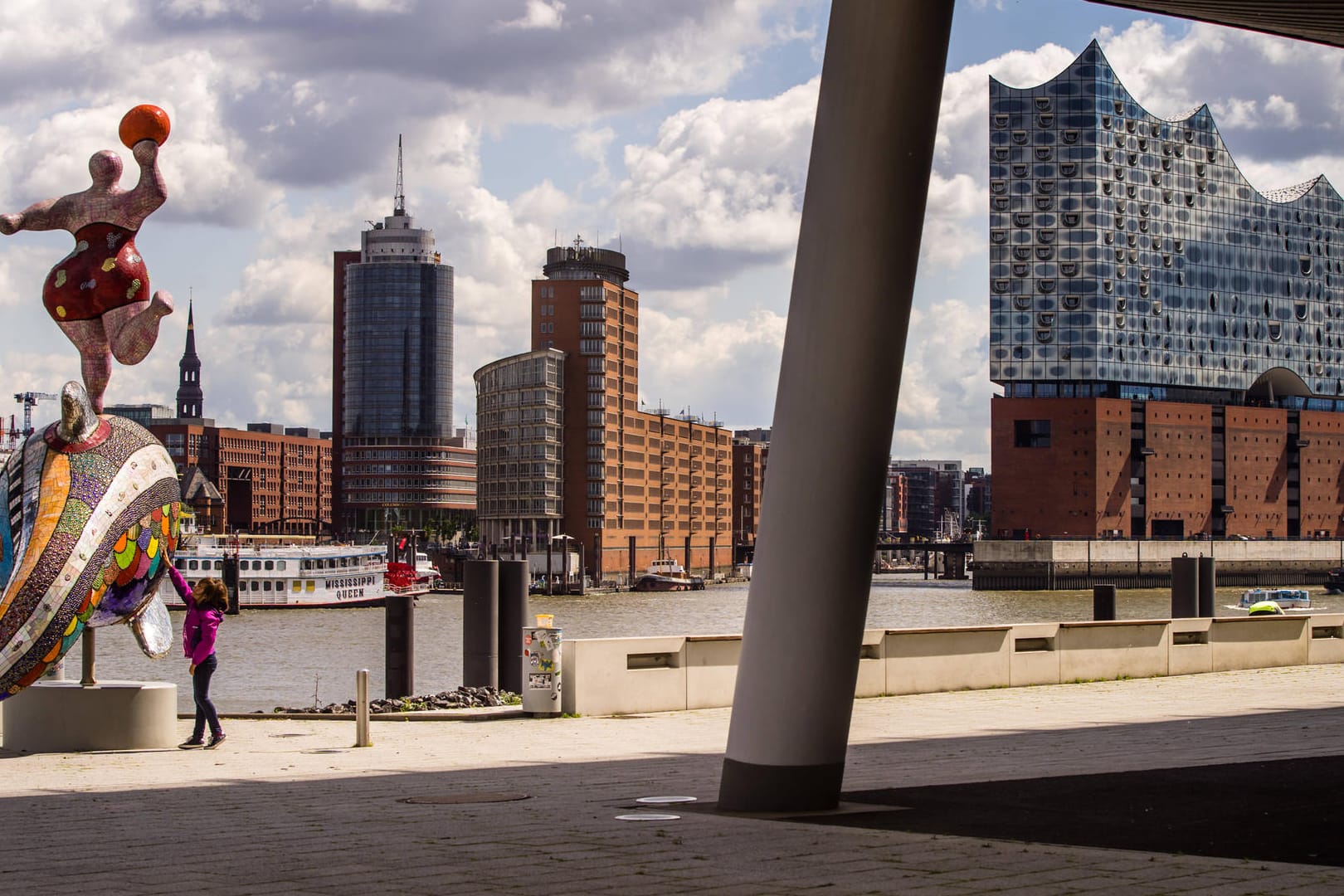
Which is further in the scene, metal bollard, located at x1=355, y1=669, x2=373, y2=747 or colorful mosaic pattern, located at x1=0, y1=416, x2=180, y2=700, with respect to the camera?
colorful mosaic pattern, located at x1=0, y1=416, x2=180, y2=700

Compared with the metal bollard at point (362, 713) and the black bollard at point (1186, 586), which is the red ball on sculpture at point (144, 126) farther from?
the black bollard at point (1186, 586)

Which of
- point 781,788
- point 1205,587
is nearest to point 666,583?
point 1205,587

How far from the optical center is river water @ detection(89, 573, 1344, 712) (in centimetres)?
4347

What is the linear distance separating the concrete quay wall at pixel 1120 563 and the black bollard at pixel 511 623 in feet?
396

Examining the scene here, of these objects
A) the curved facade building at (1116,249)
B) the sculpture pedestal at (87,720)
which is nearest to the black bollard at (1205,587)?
the sculpture pedestal at (87,720)

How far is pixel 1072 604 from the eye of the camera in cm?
10950

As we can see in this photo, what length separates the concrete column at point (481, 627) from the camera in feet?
78.8

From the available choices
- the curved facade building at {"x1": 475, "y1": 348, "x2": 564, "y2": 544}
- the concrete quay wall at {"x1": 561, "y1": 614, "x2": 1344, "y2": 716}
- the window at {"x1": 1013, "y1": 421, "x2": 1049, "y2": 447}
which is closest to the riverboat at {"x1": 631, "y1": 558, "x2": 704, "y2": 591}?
the curved facade building at {"x1": 475, "y1": 348, "x2": 564, "y2": 544}

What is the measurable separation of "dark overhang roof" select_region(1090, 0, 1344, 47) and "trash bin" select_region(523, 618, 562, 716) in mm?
9014

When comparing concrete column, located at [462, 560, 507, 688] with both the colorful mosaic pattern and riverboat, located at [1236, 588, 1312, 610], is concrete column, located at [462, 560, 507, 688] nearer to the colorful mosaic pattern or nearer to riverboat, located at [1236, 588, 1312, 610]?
the colorful mosaic pattern

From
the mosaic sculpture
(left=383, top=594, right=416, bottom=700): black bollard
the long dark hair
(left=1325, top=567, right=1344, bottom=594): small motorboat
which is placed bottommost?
(left=1325, top=567, right=1344, bottom=594): small motorboat

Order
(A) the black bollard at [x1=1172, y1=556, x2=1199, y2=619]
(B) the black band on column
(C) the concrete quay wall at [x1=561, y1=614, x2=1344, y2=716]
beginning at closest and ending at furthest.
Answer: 1. (B) the black band on column
2. (C) the concrete quay wall at [x1=561, y1=614, x2=1344, y2=716]
3. (A) the black bollard at [x1=1172, y1=556, x2=1199, y2=619]

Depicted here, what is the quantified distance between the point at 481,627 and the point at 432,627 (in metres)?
57.7

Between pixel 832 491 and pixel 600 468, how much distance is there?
173280 mm
